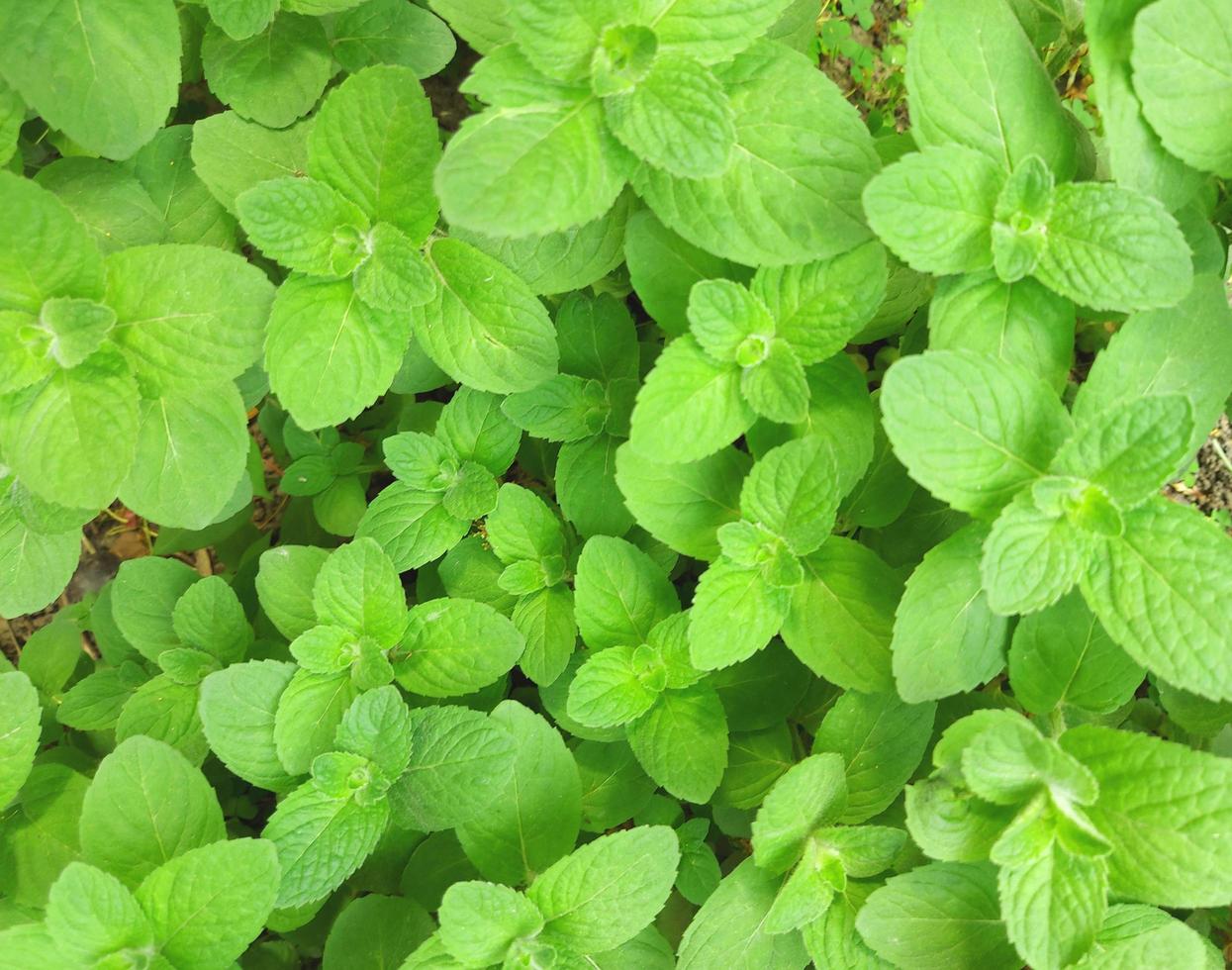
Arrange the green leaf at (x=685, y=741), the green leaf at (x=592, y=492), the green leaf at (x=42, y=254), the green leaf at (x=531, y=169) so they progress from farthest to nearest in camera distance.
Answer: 1. the green leaf at (x=592, y=492)
2. the green leaf at (x=685, y=741)
3. the green leaf at (x=42, y=254)
4. the green leaf at (x=531, y=169)

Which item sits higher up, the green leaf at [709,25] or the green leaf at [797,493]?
the green leaf at [709,25]

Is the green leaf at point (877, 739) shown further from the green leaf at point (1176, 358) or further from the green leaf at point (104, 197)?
the green leaf at point (104, 197)

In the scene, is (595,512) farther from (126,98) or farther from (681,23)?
(126,98)

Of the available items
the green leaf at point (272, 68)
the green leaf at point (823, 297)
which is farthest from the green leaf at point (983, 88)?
the green leaf at point (272, 68)

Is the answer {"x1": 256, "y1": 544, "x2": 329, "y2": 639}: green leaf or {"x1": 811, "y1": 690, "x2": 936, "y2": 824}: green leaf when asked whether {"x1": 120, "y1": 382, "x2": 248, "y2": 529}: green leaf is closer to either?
{"x1": 256, "y1": 544, "x2": 329, "y2": 639}: green leaf

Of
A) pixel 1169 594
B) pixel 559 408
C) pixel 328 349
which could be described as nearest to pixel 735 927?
pixel 1169 594

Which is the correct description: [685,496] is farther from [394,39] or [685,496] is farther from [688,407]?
[394,39]
